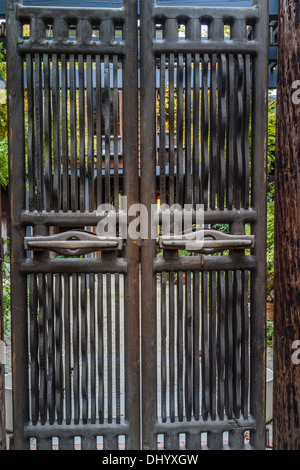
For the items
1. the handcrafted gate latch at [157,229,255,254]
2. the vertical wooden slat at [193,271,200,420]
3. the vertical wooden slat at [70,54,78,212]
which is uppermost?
the vertical wooden slat at [70,54,78,212]

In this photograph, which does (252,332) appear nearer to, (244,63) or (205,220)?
(205,220)

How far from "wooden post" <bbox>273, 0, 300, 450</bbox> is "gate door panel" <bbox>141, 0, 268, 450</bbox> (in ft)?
0.34

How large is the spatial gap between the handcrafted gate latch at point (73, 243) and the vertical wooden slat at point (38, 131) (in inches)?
8.4

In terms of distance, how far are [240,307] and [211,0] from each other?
83.2 inches

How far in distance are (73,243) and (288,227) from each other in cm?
128

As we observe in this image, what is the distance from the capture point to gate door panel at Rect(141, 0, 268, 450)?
2273 millimetres

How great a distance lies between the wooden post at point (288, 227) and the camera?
2.21 meters

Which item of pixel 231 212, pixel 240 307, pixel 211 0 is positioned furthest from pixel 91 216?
pixel 211 0

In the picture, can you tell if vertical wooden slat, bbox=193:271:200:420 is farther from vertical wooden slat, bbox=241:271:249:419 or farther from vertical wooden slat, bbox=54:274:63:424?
Answer: vertical wooden slat, bbox=54:274:63:424

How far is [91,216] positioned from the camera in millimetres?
2273

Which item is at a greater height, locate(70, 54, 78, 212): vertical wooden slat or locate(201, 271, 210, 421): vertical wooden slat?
locate(70, 54, 78, 212): vertical wooden slat

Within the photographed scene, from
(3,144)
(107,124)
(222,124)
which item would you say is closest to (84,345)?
(107,124)

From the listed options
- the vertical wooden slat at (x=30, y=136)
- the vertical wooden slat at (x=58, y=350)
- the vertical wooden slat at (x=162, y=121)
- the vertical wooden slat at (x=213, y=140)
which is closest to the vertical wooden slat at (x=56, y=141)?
the vertical wooden slat at (x=30, y=136)

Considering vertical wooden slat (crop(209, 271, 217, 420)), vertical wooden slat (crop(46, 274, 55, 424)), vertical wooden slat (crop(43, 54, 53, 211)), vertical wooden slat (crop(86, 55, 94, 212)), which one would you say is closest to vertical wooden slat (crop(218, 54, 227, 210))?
vertical wooden slat (crop(209, 271, 217, 420))
